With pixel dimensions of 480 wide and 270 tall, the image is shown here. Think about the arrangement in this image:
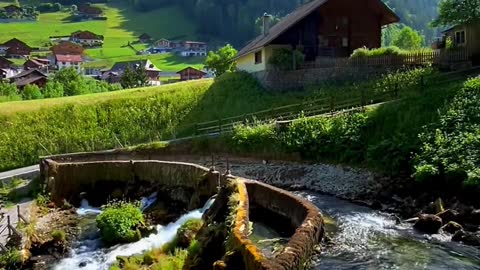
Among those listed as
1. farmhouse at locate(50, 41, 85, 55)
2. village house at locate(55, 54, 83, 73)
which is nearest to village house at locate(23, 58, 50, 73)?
village house at locate(55, 54, 83, 73)

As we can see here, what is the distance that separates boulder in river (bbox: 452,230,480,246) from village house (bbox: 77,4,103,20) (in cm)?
16872

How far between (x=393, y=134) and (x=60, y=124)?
22.3 metres

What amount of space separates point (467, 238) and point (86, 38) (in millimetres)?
142030

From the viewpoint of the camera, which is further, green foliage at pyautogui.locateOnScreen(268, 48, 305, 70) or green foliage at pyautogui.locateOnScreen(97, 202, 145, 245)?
green foliage at pyautogui.locateOnScreen(268, 48, 305, 70)

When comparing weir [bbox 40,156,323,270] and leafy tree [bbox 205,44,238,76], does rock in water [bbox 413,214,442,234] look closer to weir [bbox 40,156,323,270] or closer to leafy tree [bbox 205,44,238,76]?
weir [bbox 40,156,323,270]

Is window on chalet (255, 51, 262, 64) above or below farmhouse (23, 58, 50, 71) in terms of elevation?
below

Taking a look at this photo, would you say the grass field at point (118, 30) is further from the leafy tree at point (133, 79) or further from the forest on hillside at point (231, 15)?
the leafy tree at point (133, 79)

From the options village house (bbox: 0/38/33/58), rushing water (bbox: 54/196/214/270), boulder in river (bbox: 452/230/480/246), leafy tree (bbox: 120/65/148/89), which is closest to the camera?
boulder in river (bbox: 452/230/480/246)

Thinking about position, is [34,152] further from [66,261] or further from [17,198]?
[66,261]

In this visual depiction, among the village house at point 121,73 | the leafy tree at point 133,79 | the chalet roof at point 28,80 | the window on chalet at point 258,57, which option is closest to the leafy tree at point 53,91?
the leafy tree at point 133,79

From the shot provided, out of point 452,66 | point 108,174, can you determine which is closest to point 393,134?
point 452,66

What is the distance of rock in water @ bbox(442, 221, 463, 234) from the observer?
15680 millimetres

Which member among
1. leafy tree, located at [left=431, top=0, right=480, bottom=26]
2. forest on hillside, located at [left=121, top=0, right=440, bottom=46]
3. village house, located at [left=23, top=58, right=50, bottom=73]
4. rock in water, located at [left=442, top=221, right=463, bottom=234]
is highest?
forest on hillside, located at [left=121, top=0, right=440, bottom=46]

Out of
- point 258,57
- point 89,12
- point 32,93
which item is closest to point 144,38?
point 89,12
